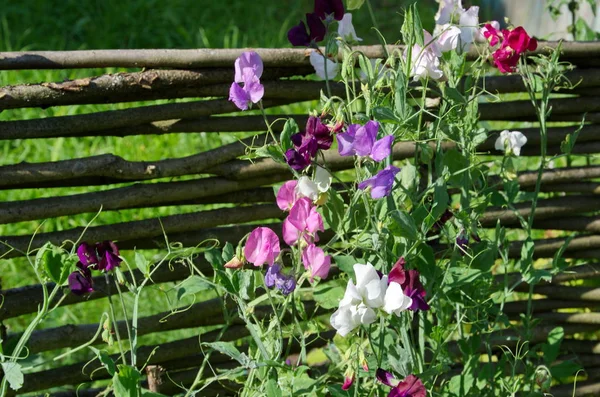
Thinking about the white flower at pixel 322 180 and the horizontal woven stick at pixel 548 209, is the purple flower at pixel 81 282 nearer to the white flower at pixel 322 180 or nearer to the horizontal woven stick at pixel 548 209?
the white flower at pixel 322 180

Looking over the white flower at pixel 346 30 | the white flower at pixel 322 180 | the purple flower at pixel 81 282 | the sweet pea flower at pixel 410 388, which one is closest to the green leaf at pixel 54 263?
the purple flower at pixel 81 282

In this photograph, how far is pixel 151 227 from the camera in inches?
70.6

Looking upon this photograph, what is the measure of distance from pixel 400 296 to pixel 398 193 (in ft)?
1.13

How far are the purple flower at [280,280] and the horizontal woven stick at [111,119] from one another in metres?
0.60

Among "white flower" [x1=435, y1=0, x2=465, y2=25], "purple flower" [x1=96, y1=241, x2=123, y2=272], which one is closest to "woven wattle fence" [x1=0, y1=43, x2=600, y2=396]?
"white flower" [x1=435, y1=0, x2=465, y2=25]

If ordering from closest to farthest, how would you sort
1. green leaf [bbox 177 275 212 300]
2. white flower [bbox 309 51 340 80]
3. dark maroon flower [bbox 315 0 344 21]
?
green leaf [bbox 177 275 212 300] → dark maroon flower [bbox 315 0 344 21] → white flower [bbox 309 51 340 80]

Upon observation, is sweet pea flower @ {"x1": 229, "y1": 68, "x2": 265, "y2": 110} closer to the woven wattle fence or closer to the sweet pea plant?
the sweet pea plant

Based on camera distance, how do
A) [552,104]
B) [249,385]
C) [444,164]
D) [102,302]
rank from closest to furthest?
[249,385], [444,164], [552,104], [102,302]

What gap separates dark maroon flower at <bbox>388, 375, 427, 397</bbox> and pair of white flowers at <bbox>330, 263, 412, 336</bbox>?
0.33 ft

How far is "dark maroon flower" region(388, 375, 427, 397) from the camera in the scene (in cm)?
121

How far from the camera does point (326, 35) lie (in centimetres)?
145

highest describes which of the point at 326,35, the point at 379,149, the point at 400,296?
the point at 326,35

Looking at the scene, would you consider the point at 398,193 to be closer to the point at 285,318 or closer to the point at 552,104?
the point at 285,318

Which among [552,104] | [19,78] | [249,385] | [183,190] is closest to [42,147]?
[19,78]
